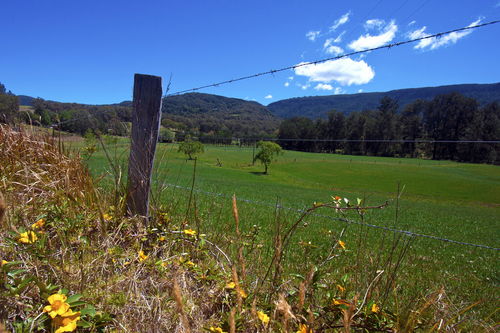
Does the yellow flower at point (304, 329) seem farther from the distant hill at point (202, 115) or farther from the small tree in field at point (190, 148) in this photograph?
the small tree in field at point (190, 148)

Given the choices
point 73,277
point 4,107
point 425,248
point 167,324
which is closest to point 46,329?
point 73,277

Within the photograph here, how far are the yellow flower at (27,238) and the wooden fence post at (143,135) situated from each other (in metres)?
1.01

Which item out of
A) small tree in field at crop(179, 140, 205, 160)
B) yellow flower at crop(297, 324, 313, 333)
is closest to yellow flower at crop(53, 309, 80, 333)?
yellow flower at crop(297, 324, 313, 333)

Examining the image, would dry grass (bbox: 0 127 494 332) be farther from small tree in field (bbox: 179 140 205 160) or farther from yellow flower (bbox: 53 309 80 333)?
small tree in field (bbox: 179 140 205 160)

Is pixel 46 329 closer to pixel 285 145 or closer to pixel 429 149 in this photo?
pixel 429 149

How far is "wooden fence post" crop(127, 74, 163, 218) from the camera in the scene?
2.66 m

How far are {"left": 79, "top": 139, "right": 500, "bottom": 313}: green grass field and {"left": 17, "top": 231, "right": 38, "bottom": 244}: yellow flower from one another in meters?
0.96

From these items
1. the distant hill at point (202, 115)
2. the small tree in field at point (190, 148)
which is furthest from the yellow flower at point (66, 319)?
the small tree in field at point (190, 148)

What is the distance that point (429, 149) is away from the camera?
61.3 m

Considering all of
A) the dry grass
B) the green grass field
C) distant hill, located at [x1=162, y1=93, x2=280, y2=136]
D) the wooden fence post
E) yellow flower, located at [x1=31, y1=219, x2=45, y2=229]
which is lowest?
the green grass field

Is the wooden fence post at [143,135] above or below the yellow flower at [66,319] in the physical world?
above

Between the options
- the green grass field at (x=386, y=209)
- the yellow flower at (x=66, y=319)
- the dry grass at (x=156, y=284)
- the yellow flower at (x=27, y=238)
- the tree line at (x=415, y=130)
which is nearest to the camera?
the yellow flower at (x=66, y=319)

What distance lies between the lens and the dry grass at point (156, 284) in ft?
4.05

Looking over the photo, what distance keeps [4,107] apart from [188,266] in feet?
18.5
